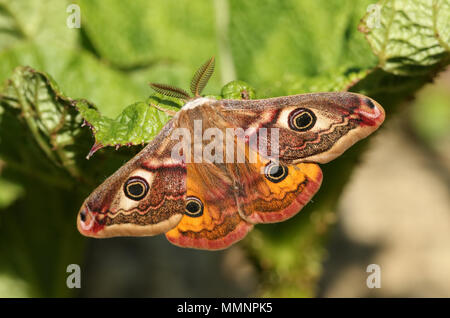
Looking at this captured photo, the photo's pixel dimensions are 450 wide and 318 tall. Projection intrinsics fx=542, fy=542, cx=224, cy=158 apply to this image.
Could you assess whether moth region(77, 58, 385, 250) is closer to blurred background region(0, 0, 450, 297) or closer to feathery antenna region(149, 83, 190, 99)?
feathery antenna region(149, 83, 190, 99)

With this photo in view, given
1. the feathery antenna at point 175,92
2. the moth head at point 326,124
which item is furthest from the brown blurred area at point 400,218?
the feathery antenna at point 175,92

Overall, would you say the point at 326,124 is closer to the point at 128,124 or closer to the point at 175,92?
the point at 175,92

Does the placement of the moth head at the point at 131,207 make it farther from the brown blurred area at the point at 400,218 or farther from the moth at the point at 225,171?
the brown blurred area at the point at 400,218

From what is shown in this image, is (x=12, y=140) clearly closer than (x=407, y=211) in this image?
Yes

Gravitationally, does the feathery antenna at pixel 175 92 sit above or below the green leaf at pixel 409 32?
below

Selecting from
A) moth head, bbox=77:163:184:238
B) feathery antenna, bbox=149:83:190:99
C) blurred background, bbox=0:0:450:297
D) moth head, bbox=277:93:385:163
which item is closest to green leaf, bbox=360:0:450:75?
blurred background, bbox=0:0:450:297

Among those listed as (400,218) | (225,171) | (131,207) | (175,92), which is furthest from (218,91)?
(400,218)

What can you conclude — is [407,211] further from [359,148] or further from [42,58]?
[42,58]
